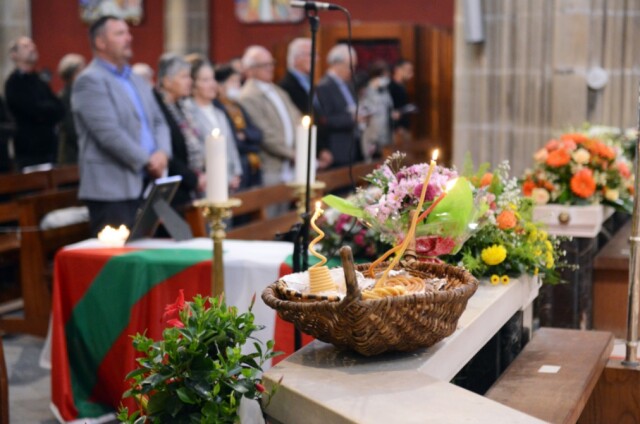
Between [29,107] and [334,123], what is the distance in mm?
2295

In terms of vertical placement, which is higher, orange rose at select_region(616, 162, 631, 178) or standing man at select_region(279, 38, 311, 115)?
standing man at select_region(279, 38, 311, 115)

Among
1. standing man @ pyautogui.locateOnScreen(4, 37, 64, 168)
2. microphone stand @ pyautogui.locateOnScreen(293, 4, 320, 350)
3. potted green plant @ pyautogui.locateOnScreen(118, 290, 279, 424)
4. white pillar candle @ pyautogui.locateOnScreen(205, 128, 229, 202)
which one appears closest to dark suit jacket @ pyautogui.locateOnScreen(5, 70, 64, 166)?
standing man @ pyautogui.locateOnScreen(4, 37, 64, 168)

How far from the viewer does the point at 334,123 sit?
8.28 meters

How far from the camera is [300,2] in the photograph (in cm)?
318

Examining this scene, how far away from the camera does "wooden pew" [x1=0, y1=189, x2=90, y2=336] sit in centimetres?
522

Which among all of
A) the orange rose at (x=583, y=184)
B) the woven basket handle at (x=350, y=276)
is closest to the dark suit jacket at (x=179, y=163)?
the orange rose at (x=583, y=184)

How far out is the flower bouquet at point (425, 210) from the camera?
104 inches

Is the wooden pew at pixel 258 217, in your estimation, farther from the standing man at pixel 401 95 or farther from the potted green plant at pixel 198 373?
the standing man at pixel 401 95

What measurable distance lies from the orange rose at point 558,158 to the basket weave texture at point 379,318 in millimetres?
2314

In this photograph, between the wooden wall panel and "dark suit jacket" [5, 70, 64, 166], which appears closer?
the wooden wall panel

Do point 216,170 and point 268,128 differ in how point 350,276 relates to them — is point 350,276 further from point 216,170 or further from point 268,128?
point 268,128

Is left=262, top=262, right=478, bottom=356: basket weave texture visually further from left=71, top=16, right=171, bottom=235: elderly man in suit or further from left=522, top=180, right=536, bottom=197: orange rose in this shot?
left=71, top=16, right=171, bottom=235: elderly man in suit

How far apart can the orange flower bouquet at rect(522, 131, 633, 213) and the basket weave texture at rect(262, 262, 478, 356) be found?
2.30 metres

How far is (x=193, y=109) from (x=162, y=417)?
14.1ft
